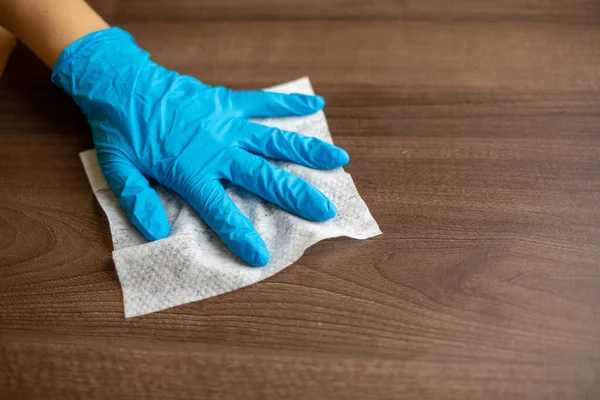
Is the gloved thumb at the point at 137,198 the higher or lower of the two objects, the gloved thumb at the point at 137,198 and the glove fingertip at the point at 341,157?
the lower

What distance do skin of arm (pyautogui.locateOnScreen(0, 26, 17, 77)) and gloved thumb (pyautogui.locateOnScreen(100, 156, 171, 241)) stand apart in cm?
34

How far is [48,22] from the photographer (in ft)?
2.99

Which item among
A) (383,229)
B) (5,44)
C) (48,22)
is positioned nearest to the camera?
(383,229)

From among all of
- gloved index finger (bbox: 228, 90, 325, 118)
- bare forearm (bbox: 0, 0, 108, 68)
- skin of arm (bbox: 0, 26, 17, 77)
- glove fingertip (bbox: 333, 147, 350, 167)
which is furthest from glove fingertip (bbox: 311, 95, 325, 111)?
skin of arm (bbox: 0, 26, 17, 77)

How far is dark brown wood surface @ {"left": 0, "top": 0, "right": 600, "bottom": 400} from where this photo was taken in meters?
0.67

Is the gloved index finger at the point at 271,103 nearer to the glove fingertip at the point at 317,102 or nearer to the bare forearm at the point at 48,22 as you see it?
the glove fingertip at the point at 317,102

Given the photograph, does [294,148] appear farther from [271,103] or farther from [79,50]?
[79,50]

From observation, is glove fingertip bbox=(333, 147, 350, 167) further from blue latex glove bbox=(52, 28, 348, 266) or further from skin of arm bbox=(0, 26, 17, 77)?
skin of arm bbox=(0, 26, 17, 77)

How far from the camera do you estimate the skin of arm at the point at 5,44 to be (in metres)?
1.01

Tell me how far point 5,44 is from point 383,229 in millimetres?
770

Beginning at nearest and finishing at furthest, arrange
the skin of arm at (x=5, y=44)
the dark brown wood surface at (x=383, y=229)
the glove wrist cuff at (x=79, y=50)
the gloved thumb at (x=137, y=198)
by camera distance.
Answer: the dark brown wood surface at (x=383, y=229), the gloved thumb at (x=137, y=198), the glove wrist cuff at (x=79, y=50), the skin of arm at (x=5, y=44)

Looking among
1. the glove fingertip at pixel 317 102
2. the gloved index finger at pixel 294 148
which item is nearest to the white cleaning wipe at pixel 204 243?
the gloved index finger at pixel 294 148

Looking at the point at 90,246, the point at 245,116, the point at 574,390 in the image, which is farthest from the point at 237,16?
the point at 574,390

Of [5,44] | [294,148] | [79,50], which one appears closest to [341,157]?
[294,148]
